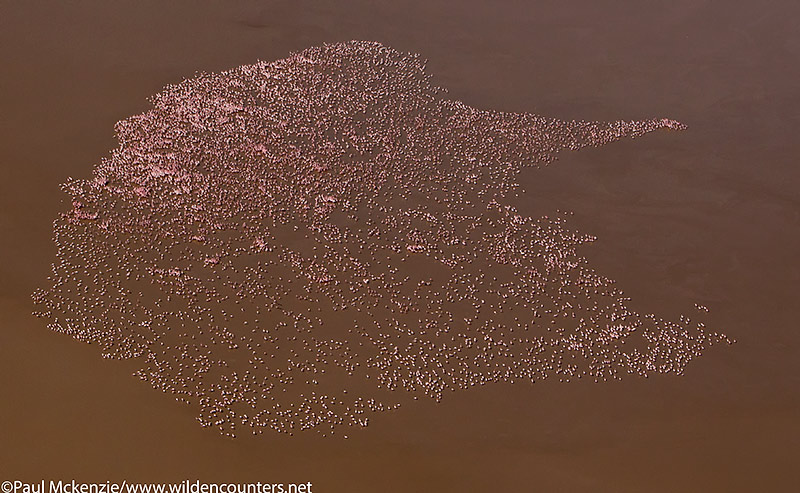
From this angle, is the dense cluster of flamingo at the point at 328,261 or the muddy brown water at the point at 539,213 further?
the dense cluster of flamingo at the point at 328,261

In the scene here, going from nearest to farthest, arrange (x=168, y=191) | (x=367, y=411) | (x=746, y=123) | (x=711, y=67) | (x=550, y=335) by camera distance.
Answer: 1. (x=367, y=411)
2. (x=550, y=335)
3. (x=168, y=191)
4. (x=746, y=123)
5. (x=711, y=67)

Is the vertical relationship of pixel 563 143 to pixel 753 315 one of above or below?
above

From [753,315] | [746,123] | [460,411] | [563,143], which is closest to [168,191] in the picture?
[460,411]

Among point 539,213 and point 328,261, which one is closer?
point 328,261

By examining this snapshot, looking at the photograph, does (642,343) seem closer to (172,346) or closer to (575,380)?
(575,380)

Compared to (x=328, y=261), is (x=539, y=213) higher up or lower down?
higher up
